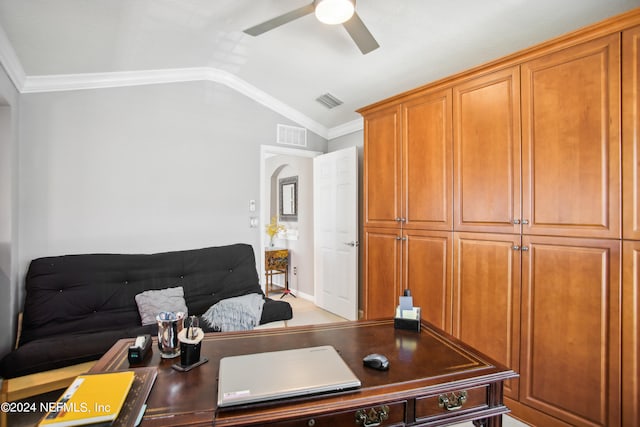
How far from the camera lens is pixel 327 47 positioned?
268 cm

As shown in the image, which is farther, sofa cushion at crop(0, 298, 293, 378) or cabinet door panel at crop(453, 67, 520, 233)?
cabinet door panel at crop(453, 67, 520, 233)

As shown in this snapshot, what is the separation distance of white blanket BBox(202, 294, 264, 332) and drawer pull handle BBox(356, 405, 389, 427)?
1.81m

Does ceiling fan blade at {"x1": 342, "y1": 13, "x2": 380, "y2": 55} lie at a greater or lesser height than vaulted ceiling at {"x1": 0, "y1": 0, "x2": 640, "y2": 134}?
lesser

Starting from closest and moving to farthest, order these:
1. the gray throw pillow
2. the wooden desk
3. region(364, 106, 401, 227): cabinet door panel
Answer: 1. the wooden desk
2. the gray throw pillow
3. region(364, 106, 401, 227): cabinet door panel

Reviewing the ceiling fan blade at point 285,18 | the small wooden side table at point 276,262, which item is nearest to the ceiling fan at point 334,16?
the ceiling fan blade at point 285,18

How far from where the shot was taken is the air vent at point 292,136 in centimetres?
399

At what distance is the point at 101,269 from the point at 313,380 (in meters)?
2.46

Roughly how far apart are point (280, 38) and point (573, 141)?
220cm

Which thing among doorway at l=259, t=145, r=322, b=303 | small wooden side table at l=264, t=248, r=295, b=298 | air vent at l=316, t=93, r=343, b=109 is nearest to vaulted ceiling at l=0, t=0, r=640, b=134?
air vent at l=316, t=93, r=343, b=109

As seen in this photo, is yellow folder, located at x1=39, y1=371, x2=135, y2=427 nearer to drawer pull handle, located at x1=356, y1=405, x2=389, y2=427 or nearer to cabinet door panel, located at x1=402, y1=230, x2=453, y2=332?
drawer pull handle, located at x1=356, y1=405, x2=389, y2=427

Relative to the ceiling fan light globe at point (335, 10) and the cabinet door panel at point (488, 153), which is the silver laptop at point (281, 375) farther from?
the ceiling fan light globe at point (335, 10)

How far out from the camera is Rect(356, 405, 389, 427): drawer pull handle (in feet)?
3.08

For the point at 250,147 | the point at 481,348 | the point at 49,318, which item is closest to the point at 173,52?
the point at 250,147

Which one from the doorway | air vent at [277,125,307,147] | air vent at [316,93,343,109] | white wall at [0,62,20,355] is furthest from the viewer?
the doorway
